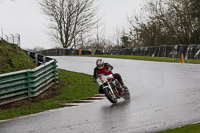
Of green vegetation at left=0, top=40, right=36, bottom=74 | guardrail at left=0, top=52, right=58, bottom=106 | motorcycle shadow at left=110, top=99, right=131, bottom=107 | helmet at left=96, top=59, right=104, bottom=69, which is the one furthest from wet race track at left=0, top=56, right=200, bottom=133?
green vegetation at left=0, top=40, right=36, bottom=74

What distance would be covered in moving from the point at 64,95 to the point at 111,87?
2.17 meters

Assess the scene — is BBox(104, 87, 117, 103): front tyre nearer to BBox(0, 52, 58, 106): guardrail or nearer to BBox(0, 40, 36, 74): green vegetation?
BBox(0, 52, 58, 106): guardrail

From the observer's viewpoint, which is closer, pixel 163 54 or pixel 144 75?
pixel 144 75

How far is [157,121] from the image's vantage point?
24.8ft

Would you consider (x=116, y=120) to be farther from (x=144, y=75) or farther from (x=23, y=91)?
(x=144, y=75)

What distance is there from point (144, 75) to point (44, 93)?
22.7ft

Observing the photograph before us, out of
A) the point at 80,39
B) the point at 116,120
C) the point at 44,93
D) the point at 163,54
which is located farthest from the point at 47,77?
the point at 80,39

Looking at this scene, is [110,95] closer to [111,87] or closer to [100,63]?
[111,87]

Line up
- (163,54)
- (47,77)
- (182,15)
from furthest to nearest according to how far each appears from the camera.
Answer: (182,15) → (163,54) → (47,77)

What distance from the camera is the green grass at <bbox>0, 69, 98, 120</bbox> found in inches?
378

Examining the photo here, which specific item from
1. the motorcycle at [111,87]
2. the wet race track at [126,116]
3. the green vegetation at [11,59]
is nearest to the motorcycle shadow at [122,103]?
the wet race track at [126,116]

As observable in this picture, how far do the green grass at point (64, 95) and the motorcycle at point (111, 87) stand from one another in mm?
1345

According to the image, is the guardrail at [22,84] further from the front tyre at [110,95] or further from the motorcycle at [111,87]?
the front tyre at [110,95]

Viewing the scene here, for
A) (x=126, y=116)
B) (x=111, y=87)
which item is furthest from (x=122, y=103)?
(x=126, y=116)
